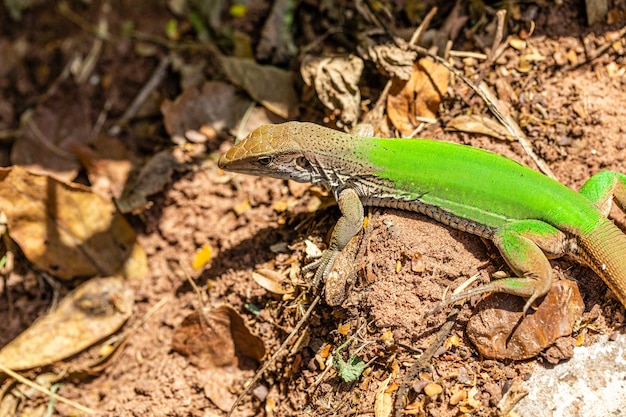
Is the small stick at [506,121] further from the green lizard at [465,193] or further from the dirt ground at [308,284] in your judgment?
the green lizard at [465,193]

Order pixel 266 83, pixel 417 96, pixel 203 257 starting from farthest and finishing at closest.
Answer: pixel 266 83 < pixel 203 257 < pixel 417 96

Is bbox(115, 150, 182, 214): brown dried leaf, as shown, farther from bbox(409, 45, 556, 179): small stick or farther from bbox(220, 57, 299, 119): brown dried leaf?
bbox(409, 45, 556, 179): small stick

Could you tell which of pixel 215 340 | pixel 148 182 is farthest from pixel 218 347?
pixel 148 182

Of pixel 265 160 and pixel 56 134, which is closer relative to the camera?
pixel 265 160

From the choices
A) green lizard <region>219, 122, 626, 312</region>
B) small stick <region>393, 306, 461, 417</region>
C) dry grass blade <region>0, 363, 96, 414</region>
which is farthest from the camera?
dry grass blade <region>0, 363, 96, 414</region>

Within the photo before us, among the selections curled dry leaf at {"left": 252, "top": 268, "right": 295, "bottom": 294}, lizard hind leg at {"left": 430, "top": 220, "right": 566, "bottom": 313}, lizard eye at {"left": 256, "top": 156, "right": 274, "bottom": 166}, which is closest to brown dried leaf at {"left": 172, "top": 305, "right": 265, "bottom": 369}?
curled dry leaf at {"left": 252, "top": 268, "right": 295, "bottom": 294}

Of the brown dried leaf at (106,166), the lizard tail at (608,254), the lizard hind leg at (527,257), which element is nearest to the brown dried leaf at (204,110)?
the brown dried leaf at (106,166)

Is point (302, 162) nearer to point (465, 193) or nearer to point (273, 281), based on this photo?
point (273, 281)

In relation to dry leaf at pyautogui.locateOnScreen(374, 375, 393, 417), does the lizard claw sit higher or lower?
higher
